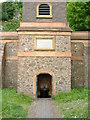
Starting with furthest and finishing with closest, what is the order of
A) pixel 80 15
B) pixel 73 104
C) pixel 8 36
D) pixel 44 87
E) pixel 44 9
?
pixel 80 15
pixel 8 36
pixel 44 87
pixel 44 9
pixel 73 104

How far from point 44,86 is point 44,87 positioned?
0.15 meters

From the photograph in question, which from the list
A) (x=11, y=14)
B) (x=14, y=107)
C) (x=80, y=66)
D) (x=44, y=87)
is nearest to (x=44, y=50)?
(x=44, y=87)

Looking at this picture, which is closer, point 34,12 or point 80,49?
point 34,12

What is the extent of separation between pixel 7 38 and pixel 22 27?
8.97ft

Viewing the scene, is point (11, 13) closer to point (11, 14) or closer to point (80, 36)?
point (11, 14)

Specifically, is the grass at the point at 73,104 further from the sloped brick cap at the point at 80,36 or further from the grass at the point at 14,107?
the sloped brick cap at the point at 80,36

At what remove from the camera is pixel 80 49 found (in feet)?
60.1

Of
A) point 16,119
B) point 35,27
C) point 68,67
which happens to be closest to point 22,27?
point 35,27

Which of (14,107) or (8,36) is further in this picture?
(8,36)

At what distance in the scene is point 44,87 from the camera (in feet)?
57.0

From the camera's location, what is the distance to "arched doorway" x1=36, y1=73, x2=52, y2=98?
56.1 feet

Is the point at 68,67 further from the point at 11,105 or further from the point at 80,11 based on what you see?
the point at 80,11

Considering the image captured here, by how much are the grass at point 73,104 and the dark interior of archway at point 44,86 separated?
76.6 inches

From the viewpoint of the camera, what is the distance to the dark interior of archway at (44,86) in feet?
A: 56.2
